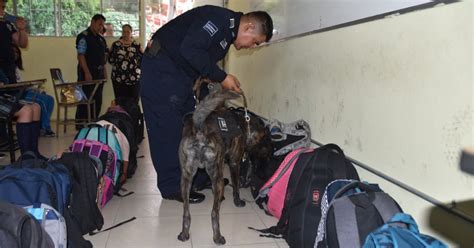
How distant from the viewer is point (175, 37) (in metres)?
2.62

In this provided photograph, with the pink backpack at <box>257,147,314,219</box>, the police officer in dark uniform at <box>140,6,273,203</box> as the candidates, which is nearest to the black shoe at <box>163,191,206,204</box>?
the police officer in dark uniform at <box>140,6,273,203</box>

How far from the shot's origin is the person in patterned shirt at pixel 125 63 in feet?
18.9

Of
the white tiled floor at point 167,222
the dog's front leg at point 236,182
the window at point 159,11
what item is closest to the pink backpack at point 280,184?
the white tiled floor at point 167,222

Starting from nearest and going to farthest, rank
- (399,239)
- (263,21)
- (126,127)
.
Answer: (399,239) < (263,21) < (126,127)

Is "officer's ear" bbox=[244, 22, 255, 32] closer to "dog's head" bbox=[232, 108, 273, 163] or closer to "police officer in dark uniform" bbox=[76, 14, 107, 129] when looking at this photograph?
"dog's head" bbox=[232, 108, 273, 163]

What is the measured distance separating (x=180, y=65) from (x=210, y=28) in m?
0.40

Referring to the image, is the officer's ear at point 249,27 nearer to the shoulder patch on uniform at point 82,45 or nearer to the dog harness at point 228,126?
the dog harness at point 228,126

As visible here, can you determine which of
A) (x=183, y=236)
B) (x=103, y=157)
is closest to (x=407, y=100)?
(x=183, y=236)

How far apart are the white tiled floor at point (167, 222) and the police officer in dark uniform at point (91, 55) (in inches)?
124

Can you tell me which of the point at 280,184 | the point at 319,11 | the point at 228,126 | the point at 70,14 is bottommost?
the point at 280,184

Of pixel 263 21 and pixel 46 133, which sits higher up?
pixel 263 21

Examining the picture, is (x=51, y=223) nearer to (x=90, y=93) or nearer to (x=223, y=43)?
(x=223, y=43)

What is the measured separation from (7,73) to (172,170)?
2.40 metres

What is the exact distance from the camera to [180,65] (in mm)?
2654
